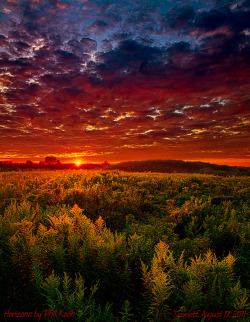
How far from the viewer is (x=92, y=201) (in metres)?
11.4

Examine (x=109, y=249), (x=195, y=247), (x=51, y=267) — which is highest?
(x=109, y=249)

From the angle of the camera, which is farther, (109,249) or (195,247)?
(195,247)

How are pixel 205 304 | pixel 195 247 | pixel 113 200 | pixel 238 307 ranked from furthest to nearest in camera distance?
pixel 113 200 → pixel 195 247 → pixel 205 304 → pixel 238 307

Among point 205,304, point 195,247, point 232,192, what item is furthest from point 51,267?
point 232,192

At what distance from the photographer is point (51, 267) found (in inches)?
138

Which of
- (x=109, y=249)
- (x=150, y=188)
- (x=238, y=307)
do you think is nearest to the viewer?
(x=238, y=307)

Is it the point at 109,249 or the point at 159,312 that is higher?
the point at 109,249

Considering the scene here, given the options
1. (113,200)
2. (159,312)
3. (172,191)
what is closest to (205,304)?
(159,312)

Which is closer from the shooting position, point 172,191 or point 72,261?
point 72,261

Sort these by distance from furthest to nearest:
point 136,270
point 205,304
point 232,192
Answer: point 232,192, point 136,270, point 205,304

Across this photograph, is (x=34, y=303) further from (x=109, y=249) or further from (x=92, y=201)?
(x=92, y=201)

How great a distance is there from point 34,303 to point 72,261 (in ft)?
2.92

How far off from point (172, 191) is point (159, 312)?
12504 mm

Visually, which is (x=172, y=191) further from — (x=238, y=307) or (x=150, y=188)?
(x=238, y=307)
